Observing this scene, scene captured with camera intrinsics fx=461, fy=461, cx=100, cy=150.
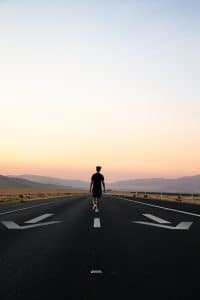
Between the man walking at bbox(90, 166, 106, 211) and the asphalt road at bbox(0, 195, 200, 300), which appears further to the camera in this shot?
the man walking at bbox(90, 166, 106, 211)

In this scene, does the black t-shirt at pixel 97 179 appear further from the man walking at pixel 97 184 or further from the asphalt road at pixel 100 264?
the asphalt road at pixel 100 264

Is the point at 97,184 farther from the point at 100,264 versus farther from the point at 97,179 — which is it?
the point at 100,264

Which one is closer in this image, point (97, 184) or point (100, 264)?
point (100, 264)

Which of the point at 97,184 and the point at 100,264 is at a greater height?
the point at 97,184

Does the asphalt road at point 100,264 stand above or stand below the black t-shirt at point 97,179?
below

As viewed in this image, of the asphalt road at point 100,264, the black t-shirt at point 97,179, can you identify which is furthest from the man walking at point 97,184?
the asphalt road at point 100,264

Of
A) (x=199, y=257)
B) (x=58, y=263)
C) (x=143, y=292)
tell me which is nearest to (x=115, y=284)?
(x=143, y=292)

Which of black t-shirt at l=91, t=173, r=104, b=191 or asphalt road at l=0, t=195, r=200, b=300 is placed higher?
black t-shirt at l=91, t=173, r=104, b=191

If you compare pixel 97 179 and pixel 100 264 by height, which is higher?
pixel 97 179

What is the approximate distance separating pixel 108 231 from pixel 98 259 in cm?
417

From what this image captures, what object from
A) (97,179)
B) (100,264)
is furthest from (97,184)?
(100,264)

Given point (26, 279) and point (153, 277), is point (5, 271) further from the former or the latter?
point (153, 277)

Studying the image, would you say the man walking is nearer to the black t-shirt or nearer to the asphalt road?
the black t-shirt

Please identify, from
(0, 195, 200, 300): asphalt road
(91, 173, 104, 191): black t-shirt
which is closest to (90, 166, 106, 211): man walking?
(91, 173, 104, 191): black t-shirt
